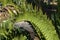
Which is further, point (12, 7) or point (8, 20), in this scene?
point (12, 7)

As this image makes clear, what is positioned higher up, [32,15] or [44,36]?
[32,15]

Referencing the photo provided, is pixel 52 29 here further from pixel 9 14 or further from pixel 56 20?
pixel 9 14

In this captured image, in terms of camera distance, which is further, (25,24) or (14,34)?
(25,24)

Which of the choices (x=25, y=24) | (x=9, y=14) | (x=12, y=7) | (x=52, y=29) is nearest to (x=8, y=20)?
(x=9, y=14)

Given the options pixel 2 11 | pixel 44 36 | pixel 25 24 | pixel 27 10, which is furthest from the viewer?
pixel 25 24

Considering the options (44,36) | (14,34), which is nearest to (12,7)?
(14,34)

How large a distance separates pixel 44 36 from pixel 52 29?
14 centimetres

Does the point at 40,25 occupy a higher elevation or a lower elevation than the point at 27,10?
lower

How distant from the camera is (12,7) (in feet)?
8.71

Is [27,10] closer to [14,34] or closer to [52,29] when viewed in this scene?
[52,29]

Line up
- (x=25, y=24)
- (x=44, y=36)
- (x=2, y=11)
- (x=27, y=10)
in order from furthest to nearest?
1. (x=25, y=24)
2. (x=2, y=11)
3. (x=44, y=36)
4. (x=27, y=10)

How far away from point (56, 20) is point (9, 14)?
0.68m

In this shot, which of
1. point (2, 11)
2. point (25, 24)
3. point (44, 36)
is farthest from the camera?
point (25, 24)

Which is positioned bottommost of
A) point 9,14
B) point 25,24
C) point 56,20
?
point 25,24
